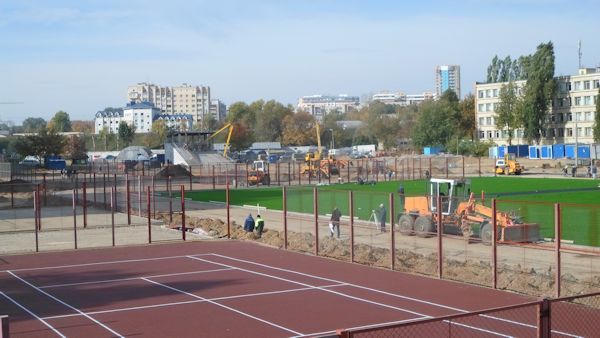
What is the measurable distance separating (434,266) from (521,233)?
17.6 ft

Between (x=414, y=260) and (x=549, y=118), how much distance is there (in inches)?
4387

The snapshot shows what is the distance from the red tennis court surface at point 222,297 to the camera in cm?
1709

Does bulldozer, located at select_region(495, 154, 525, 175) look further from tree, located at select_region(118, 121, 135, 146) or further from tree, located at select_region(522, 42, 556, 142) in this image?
tree, located at select_region(118, 121, 135, 146)

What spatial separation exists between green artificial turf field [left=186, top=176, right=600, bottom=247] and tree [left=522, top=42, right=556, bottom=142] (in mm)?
47858

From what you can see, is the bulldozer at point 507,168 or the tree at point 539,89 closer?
the bulldozer at point 507,168

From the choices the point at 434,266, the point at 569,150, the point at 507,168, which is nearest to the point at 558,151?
the point at 569,150

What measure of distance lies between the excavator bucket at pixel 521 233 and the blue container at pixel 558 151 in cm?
9636

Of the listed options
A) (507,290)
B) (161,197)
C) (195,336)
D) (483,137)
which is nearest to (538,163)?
(483,137)

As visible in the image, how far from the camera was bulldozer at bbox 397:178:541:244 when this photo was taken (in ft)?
94.7

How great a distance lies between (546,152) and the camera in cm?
12450

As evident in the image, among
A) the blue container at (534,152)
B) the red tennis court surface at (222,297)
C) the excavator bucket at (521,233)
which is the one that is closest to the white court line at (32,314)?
the red tennis court surface at (222,297)

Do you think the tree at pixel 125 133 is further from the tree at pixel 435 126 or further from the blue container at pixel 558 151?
the blue container at pixel 558 151

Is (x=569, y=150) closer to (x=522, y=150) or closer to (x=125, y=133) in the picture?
(x=522, y=150)

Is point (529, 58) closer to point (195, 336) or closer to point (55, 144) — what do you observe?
point (55, 144)
